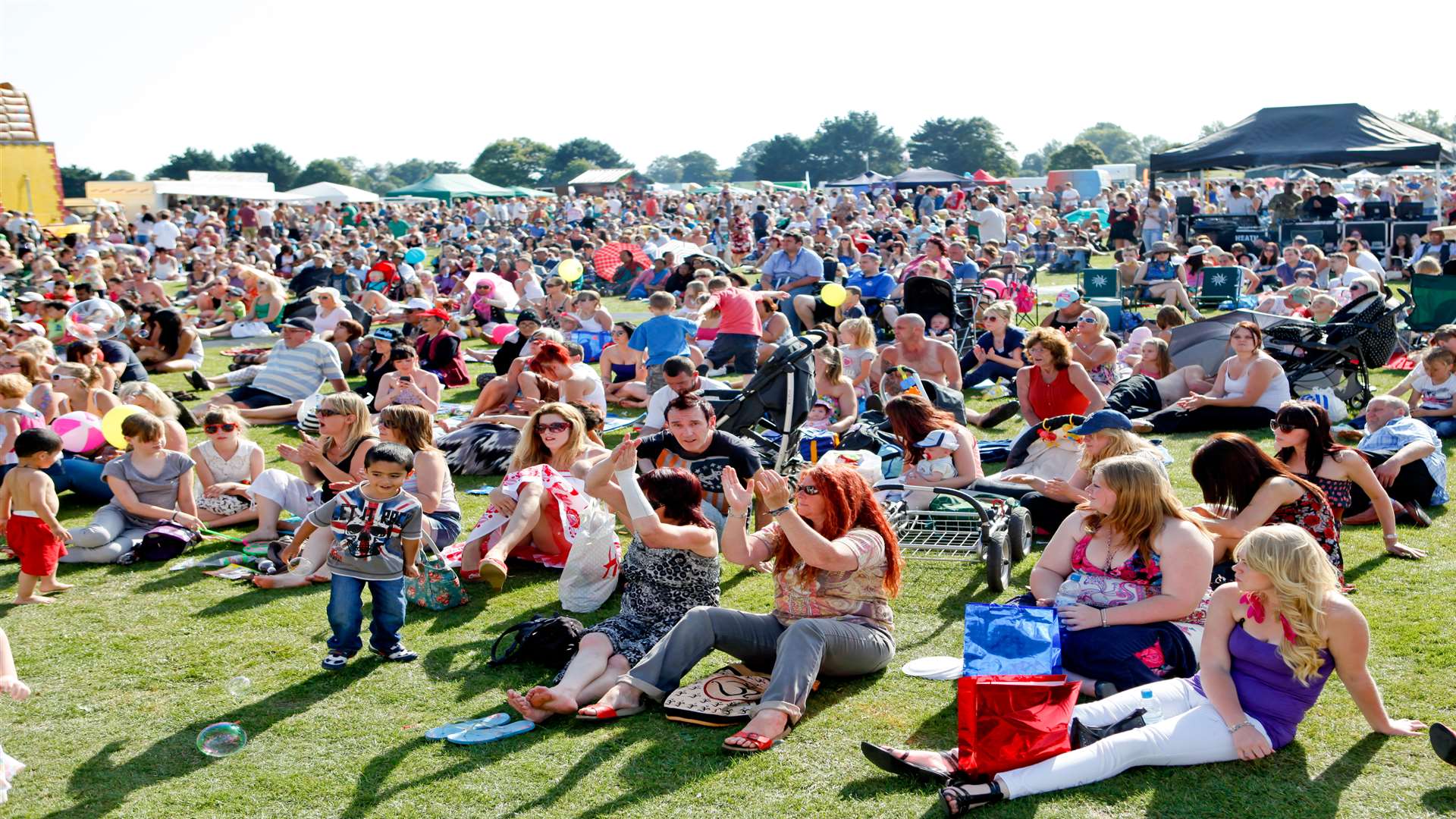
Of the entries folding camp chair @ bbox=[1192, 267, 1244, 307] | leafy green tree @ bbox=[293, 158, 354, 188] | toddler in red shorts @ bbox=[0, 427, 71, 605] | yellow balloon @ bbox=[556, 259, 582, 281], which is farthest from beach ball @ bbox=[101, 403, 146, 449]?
leafy green tree @ bbox=[293, 158, 354, 188]

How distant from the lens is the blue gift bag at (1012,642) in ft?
15.3

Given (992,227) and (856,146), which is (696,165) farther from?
(992,227)

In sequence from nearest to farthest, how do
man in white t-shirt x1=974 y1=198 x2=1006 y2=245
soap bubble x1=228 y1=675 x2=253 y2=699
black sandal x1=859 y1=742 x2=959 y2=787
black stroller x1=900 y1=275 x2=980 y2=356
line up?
black sandal x1=859 y1=742 x2=959 y2=787, soap bubble x1=228 y1=675 x2=253 y2=699, black stroller x1=900 y1=275 x2=980 y2=356, man in white t-shirt x1=974 y1=198 x2=1006 y2=245

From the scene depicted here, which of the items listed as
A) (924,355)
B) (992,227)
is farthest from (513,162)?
(924,355)

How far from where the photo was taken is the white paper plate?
5.30 meters

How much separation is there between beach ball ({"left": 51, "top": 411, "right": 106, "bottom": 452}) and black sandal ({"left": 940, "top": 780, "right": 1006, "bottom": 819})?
712cm

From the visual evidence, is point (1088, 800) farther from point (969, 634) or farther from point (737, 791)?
point (737, 791)

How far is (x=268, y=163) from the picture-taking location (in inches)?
3625

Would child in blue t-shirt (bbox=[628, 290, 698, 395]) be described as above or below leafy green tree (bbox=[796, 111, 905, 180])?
below

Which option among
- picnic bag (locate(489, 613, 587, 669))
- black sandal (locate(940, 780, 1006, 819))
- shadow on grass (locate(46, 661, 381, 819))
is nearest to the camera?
black sandal (locate(940, 780, 1006, 819))

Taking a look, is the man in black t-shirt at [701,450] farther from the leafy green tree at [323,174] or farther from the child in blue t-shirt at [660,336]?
the leafy green tree at [323,174]

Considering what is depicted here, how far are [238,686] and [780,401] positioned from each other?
4203mm

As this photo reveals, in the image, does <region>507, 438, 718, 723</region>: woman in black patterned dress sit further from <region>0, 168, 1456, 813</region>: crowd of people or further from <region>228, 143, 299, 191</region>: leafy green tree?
<region>228, 143, 299, 191</region>: leafy green tree

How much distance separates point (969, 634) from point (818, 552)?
0.65 metres
